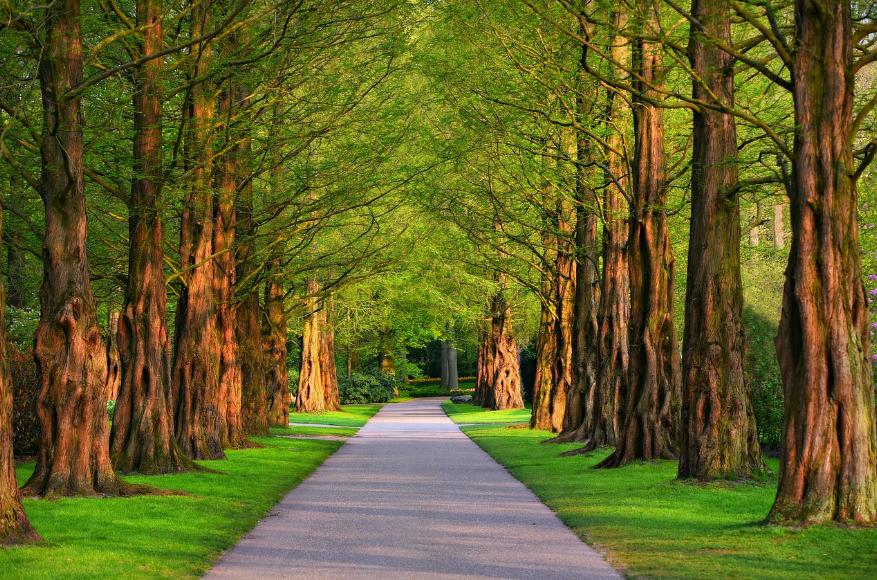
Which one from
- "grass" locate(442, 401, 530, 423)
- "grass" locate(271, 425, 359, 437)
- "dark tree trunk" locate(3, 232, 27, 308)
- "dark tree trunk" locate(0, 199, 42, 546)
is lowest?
"grass" locate(442, 401, 530, 423)

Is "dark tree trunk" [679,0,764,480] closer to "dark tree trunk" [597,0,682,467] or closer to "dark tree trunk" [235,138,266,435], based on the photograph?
"dark tree trunk" [597,0,682,467]

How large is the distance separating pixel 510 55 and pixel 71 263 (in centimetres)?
865

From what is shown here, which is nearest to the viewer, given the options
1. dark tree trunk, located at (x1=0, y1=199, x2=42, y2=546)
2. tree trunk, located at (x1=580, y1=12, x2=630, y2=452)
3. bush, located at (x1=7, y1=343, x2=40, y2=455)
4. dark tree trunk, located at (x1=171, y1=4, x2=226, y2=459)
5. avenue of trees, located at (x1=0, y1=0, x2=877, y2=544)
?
dark tree trunk, located at (x1=0, y1=199, x2=42, y2=546)

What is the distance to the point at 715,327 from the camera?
1500 centimetres

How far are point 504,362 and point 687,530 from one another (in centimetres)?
3637

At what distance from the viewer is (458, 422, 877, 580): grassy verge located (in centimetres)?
830

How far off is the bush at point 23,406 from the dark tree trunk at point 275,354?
10.6 meters

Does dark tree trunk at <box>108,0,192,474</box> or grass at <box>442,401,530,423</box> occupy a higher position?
dark tree trunk at <box>108,0,192,474</box>

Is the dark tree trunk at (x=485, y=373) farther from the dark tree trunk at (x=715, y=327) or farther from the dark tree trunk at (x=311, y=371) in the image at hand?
the dark tree trunk at (x=715, y=327)

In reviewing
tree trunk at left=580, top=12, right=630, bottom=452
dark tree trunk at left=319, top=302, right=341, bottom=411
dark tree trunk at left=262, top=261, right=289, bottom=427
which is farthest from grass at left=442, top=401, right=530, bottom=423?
tree trunk at left=580, top=12, right=630, bottom=452

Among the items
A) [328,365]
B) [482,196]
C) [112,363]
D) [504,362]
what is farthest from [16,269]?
[504,362]

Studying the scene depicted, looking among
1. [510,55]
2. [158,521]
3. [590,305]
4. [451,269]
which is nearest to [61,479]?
[158,521]

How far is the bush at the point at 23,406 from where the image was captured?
19.0 meters

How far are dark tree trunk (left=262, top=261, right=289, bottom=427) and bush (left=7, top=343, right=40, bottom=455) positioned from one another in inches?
417
